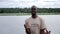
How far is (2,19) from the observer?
3406 millimetres

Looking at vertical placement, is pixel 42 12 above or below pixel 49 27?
above

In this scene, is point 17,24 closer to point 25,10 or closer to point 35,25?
point 25,10

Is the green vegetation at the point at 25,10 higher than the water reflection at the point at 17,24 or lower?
higher

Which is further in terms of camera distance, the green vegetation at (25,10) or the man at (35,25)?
the green vegetation at (25,10)

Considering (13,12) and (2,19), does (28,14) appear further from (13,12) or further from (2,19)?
(2,19)

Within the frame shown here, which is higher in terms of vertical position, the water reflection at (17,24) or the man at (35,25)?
the man at (35,25)

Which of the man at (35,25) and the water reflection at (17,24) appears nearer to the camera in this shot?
the man at (35,25)

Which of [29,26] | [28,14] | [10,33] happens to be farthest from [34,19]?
[10,33]

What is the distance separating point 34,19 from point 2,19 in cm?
172

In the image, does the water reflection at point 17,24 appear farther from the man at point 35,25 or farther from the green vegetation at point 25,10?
the man at point 35,25

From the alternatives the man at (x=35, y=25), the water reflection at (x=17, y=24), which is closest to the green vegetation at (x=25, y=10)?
the water reflection at (x=17, y=24)

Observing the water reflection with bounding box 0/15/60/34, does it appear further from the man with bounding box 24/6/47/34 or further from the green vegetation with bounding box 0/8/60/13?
the man with bounding box 24/6/47/34

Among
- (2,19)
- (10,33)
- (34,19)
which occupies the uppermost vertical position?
(34,19)

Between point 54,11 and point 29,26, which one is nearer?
point 29,26
